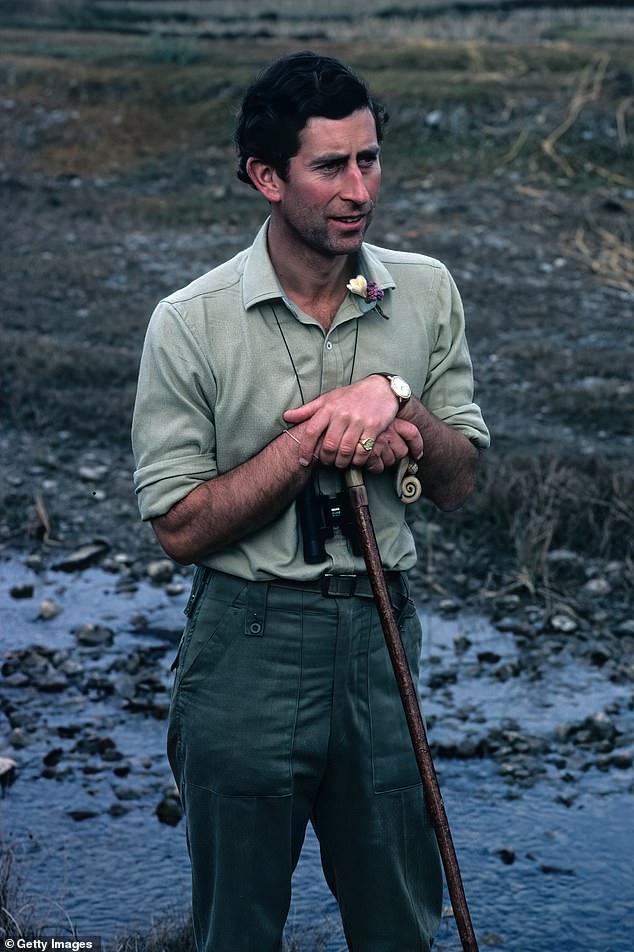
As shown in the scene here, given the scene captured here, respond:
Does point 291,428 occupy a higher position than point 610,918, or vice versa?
point 291,428

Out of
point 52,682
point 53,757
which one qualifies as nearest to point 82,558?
point 52,682

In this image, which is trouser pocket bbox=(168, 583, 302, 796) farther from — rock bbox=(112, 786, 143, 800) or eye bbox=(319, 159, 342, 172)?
rock bbox=(112, 786, 143, 800)

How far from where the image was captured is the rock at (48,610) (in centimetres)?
602

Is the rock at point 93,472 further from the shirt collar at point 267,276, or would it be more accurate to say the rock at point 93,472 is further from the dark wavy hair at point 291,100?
the dark wavy hair at point 291,100

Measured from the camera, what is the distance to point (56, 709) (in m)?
5.17

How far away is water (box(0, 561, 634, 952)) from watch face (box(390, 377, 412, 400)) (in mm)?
1891

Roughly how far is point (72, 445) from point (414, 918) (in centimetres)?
557

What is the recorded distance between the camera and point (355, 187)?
8.09 ft

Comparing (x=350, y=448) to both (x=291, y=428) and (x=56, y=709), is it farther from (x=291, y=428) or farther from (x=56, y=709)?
(x=56, y=709)

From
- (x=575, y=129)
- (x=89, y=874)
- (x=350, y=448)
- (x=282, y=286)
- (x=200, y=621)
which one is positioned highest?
(x=575, y=129)

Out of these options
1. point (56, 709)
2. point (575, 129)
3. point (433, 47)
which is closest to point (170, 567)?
point (56, 709)

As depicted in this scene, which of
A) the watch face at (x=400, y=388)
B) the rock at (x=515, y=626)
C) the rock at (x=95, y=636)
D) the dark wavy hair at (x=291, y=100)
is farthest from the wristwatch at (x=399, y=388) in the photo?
the rock at (x=95, y=636)
